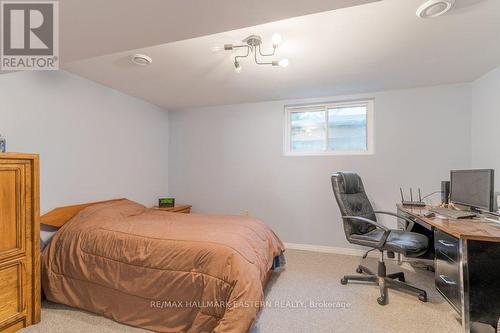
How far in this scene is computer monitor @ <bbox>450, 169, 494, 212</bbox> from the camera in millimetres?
1981

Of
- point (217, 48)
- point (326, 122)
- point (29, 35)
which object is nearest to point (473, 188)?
point (326, 122)

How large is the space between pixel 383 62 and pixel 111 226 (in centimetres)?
310

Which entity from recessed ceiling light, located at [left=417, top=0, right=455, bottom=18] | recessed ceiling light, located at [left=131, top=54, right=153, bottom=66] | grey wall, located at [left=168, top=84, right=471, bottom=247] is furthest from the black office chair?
recessed ceiling light, located at [left=131, top=54, right=153, bottom=66]

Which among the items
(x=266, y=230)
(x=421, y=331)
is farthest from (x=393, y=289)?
(x=266, y=230)

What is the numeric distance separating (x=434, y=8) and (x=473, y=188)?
1.66 metres

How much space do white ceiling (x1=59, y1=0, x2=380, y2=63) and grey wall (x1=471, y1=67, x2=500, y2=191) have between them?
257cm

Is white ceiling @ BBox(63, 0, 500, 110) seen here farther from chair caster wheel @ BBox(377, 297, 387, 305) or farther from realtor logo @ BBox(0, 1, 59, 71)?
chair caster wheel @ BBox(377, 297, 387, 305)

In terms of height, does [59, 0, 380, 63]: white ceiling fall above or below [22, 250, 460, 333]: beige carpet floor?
above

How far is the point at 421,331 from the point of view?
1742 mm

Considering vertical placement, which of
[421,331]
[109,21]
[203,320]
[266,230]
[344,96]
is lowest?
[421,331]

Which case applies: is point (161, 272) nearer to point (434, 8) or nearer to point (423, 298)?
point (423, 298)

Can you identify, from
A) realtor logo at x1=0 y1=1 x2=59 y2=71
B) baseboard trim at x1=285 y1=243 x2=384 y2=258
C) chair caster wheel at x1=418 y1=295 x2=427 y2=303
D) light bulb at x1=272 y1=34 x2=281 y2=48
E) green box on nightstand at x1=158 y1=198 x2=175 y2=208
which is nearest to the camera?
realtor logo at x1=0 y1=1 x2=59 y2=71

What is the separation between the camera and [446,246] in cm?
182

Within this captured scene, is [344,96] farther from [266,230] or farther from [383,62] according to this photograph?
[266,230]
